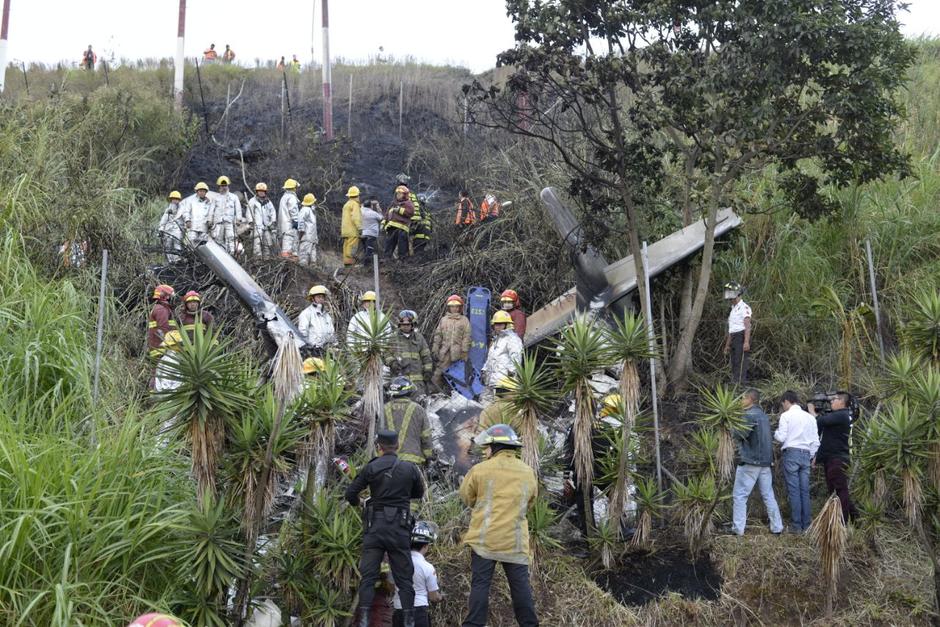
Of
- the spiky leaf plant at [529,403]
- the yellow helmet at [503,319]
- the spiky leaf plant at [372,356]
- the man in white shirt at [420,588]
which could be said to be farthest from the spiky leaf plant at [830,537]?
the yellow helmet at [503,319]

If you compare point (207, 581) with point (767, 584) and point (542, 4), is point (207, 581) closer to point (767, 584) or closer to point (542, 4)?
point (767, 584)

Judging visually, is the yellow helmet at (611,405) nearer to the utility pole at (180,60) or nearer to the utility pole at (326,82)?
the utility pole at (326,82)

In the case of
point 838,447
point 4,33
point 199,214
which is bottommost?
point 838,447

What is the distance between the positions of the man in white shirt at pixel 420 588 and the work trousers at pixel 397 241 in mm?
9687

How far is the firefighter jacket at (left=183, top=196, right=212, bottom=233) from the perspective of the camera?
53.1 feet

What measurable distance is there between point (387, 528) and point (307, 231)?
9.65m

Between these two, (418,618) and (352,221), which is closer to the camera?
(418,618)

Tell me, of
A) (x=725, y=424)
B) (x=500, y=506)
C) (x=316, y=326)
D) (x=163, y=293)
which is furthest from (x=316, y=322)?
(x=500, y=506)

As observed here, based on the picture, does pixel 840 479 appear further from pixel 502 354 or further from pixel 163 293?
pixel 163 293

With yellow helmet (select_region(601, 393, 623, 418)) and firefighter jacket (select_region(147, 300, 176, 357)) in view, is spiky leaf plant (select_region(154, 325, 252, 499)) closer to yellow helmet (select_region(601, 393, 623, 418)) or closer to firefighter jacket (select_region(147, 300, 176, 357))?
yellow helmet (select_region(601, 393, 623, 418))

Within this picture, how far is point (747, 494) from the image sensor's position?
10383 millimetres

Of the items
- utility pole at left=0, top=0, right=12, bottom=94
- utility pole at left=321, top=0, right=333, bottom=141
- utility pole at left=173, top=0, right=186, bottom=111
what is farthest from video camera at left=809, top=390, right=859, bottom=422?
utility pole at left=0, top=0, right=12, bottom=94

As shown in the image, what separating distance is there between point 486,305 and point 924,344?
6235 millimetres

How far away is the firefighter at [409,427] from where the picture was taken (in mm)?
9234
